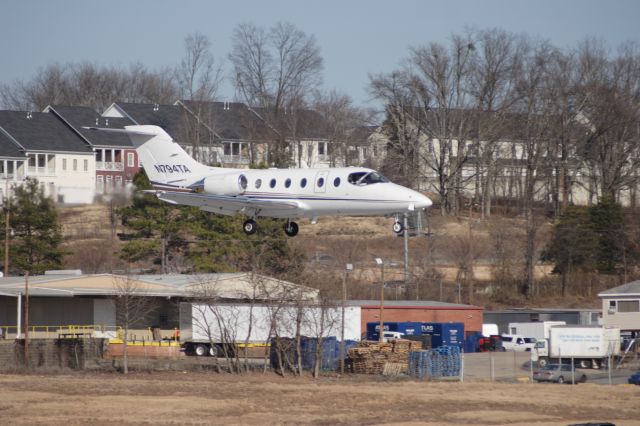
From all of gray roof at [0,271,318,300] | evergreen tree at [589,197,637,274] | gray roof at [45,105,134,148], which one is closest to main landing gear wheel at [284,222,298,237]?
gray roof at [0,271,318,300]

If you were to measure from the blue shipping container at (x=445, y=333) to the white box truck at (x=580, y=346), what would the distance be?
962cm

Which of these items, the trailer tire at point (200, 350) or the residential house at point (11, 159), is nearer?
the trailer tire at point (200, 350)

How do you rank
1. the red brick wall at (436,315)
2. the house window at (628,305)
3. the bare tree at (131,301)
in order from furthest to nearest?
the red brick wall at (436,315) < the house window at (628,305) < the bare tree at (131,301)

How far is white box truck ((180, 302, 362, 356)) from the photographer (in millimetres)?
56969

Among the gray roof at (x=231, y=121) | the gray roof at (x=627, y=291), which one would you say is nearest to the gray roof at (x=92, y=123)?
the gray roof at (x=231, y=121)

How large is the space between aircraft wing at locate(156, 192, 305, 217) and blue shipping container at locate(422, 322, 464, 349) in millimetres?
24021

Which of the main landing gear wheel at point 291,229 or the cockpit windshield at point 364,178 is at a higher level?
the cockpit windshield at point 364,178

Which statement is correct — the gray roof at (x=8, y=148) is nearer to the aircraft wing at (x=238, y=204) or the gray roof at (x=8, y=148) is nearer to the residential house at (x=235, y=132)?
the residential house at (x=235, y=132)

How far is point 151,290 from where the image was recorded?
68125 mm

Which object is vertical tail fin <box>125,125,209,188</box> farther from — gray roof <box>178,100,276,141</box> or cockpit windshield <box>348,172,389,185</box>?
gray roof <box>178,100,276,141</box>

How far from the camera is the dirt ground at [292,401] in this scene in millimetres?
39031

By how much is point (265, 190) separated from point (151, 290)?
22795 millimetres

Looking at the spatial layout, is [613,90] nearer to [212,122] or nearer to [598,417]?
[212,122]

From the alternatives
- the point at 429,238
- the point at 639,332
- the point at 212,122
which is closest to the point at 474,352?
the point at 639,332
